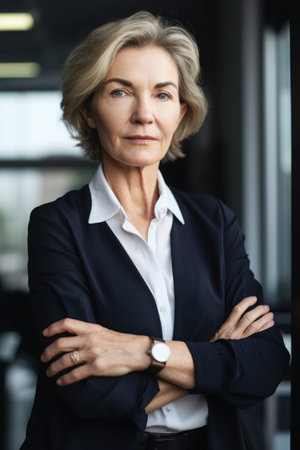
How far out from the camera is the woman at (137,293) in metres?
1.30

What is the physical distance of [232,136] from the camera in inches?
200

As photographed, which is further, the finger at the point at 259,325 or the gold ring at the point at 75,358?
the finger at the point at 259,325

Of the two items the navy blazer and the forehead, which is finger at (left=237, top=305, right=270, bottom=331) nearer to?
the navy blazer

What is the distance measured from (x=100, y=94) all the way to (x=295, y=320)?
2.26 feet

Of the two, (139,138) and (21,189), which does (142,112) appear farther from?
(21,189)

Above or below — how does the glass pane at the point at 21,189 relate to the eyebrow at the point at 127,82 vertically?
below

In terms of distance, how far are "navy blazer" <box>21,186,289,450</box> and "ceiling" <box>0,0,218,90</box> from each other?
4142 mm

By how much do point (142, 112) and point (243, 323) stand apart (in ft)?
1.83

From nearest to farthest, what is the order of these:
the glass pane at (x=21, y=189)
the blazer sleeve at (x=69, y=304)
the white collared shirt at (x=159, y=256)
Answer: the blazer sleeve at (x=69, y=304) → the white collared shirt at (x=159, y=256) → the glass pane at (x=21, y=189)

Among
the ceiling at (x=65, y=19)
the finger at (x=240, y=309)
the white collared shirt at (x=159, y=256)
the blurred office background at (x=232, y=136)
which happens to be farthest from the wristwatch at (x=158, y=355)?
the ceiling at (x=65, y=19)

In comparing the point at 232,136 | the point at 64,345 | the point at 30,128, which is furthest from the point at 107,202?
the point at 30,128

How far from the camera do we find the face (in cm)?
139

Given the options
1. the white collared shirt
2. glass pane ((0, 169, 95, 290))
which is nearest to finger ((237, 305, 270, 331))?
the white collared shirt

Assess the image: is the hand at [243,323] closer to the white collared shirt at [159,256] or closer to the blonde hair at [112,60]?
the white collared shirt at [159,256]
